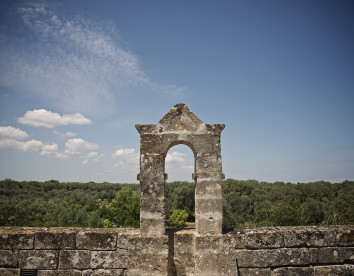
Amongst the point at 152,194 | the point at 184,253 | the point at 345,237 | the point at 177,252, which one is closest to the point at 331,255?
the point at 345,237

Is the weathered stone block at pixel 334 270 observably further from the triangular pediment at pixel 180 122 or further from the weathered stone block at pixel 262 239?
the triangular pediment at pixel 180 122

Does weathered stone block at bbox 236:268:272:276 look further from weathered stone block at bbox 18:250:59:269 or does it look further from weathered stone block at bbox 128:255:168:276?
weathered stone block at bbox 18:250:59:269

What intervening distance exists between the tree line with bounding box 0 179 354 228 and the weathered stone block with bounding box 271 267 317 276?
670cm

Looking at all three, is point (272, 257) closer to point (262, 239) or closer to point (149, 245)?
point (262, 239)

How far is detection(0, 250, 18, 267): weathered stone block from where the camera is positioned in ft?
13.3

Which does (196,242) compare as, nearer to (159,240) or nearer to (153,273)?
(159,240)

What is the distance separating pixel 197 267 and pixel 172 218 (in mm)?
23935

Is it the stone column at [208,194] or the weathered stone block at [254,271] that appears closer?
the stone column at [208,194]

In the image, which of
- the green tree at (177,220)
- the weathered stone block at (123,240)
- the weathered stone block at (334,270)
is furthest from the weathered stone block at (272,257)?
the green tree at (177,220)

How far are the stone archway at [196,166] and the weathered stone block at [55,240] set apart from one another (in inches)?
55.6

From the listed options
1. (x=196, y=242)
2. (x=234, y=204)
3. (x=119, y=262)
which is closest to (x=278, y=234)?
(x=196, y=242)

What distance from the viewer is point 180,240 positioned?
4.07 meters

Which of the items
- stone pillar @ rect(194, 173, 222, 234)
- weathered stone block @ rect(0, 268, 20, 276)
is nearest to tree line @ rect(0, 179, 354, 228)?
stone pillar @ rect(194, 173, 222, 234)

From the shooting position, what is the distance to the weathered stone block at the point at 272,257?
4043mm
